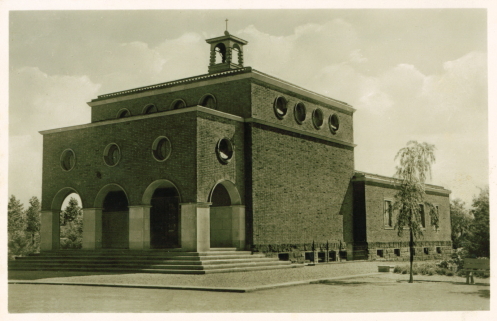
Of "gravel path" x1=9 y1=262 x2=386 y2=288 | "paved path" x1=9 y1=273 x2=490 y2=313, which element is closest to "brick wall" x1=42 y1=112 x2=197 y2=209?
"gravel path" x1=9 y1=262 x2=386 y2=288

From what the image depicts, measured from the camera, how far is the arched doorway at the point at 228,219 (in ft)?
98.8

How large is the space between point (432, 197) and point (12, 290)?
33046mm

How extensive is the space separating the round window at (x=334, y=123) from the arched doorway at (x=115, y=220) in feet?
41.2

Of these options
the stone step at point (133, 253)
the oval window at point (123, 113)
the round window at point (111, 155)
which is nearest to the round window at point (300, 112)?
the stone step at point (133, 253)

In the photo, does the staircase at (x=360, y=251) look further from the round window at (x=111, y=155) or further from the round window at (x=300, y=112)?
the round window at (x=111, y=155)

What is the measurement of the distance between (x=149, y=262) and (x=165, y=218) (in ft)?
18.7

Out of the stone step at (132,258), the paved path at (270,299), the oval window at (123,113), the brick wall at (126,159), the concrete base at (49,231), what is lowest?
the paved path at (270,299)

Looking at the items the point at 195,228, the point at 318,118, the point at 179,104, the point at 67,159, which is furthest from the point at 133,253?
the point at 318,118

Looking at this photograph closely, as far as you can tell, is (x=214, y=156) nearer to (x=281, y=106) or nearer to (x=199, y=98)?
(x=199, y=98)

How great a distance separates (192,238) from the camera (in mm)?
27469

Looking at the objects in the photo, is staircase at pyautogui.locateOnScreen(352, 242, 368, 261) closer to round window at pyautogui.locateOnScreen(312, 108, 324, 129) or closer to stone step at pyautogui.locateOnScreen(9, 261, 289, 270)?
round window at pyautogui.locateOnScreen(312, 108, 324, 129)

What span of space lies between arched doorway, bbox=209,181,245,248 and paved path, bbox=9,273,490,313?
31.6ft

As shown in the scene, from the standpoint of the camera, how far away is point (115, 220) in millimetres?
34188

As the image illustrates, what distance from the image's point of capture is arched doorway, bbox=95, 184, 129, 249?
3388 centimetres
